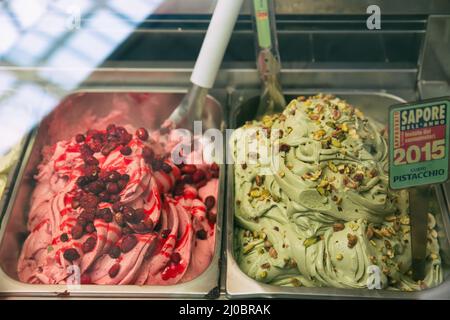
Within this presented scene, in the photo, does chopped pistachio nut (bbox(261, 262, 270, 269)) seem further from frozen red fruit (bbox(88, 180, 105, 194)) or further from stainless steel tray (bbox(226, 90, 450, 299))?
frozen red fruit (bbox(88, 180, 105, 194))

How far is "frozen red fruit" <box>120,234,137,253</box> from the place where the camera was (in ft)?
6.07

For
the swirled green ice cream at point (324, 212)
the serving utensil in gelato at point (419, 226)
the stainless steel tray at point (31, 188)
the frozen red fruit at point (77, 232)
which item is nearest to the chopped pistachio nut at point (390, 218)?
the swirled green ice cream at point (324, 212)

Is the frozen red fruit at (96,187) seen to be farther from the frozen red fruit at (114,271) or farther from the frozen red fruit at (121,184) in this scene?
the frozen red fruit at (114,271)

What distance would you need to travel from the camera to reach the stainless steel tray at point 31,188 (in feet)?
5.73

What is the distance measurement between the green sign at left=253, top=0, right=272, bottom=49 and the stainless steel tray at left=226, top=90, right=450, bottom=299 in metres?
0.28

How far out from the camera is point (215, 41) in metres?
2.08

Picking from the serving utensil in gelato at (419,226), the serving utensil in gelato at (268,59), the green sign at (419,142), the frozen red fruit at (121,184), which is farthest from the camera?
the serving utensil in gelato at (268,59)

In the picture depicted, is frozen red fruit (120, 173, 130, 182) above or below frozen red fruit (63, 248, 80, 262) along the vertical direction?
above

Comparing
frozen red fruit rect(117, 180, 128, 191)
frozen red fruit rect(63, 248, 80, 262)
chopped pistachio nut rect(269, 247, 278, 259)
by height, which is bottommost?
frozen red fruit rect(63, 248, 80, 262)

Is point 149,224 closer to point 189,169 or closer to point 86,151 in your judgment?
point 189,169

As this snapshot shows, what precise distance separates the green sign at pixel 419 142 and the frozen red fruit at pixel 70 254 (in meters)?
0.96

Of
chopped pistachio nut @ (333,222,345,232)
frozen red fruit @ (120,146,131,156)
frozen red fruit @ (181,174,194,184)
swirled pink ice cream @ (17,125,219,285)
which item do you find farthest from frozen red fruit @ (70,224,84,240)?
chopped pistachio nut @ (333,222,345,232)

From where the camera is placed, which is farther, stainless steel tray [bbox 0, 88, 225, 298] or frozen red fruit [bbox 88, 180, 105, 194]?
frozen red fruit [bbox 88, 180, 105, 194]

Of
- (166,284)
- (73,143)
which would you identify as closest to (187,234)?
(166,284)
